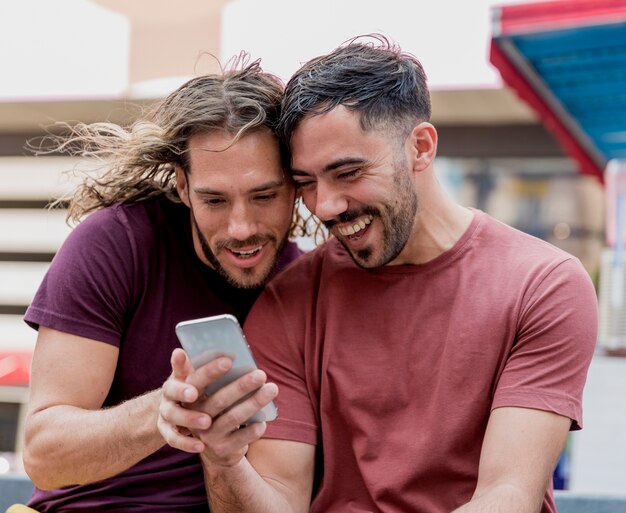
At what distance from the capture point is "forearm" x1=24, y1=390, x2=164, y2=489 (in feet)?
6.99

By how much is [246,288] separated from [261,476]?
48 cm

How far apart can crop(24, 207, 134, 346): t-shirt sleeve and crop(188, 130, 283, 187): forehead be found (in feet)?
0.88

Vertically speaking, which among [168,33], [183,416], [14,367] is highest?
[168,33]

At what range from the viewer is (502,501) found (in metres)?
2.06

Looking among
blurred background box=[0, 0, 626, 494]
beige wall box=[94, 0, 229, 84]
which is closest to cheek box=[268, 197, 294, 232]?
blurred background box=[0, 0, 626, 494]

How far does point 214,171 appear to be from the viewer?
2.41m

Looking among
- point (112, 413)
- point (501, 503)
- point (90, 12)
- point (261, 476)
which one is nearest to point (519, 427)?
point (501, 503)

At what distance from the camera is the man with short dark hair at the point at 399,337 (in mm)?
2180

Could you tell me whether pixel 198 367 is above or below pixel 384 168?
below

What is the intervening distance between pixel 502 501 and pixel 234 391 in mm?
651

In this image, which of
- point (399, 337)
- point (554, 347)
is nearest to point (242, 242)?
point (399, 337)

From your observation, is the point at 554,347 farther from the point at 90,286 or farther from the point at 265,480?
the point at 90,286

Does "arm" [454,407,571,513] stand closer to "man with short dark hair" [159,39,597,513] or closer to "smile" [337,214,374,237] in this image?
"man with short dark hair" [159,39,597,513]

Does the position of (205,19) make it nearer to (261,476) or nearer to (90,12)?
(90,12)
